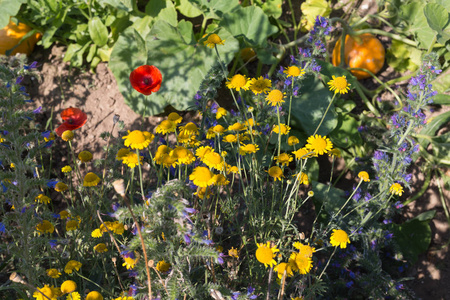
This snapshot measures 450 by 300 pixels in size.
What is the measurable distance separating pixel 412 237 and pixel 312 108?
2.83 feet

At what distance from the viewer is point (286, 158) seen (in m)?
1.59

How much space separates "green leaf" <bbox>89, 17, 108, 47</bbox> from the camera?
2676 mm

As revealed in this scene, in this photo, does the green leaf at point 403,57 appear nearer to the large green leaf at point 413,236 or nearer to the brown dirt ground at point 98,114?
the brown dirt ground at point 98,114

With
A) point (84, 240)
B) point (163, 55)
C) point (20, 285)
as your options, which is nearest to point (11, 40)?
point (163, 55)

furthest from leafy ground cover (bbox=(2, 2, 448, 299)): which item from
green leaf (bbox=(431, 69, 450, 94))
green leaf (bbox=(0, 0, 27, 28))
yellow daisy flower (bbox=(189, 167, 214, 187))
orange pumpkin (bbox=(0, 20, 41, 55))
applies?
green leaf (bbox=(0, 0, 27, 28))

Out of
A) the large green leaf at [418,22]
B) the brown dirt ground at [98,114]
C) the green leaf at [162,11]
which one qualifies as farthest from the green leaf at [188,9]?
the large green leaf at [418,22]

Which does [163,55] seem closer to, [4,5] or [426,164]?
[4,5]

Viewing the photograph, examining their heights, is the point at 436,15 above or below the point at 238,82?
above

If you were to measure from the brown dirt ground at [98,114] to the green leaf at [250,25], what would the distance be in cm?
72

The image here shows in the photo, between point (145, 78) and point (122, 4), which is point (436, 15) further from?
point (122, 4)

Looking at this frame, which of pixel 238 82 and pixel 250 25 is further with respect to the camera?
pixel 250 25

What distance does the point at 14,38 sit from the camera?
9.74 ft

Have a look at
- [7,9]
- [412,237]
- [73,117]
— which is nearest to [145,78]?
[73,117]

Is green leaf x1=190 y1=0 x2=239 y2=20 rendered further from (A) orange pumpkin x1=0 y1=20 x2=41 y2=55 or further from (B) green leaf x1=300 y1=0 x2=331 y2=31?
(A) orange pumpkin x1=0 y1=20 x2=41 y2=55
